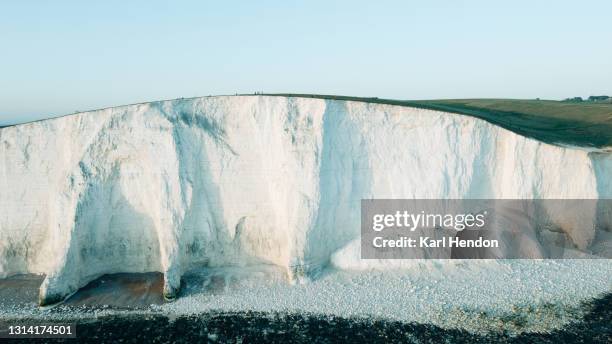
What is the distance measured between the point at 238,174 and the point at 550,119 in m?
16.5

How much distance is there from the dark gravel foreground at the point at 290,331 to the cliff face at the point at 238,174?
2.92 meters

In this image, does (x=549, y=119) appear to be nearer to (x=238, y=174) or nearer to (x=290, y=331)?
(x=238, y=174)

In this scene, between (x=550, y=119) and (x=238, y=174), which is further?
(x=550, y=119)

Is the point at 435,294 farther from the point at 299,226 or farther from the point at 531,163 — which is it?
the point at 531,163

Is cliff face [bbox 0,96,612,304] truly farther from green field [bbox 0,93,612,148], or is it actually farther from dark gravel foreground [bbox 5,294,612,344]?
dark gravel foreground [bbox 5,294,612,344]

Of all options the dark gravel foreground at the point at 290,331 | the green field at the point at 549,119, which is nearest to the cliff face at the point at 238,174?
the green field at the point at 549,119

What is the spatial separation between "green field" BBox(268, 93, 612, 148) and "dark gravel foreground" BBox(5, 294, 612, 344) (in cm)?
722

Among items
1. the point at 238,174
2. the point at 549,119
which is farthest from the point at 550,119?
the point at 238,174

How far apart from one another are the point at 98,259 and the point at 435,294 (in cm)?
1234

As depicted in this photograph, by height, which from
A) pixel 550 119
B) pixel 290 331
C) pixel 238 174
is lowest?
pixel 290 331

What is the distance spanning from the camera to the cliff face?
1468cm

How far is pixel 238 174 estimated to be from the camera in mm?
15367

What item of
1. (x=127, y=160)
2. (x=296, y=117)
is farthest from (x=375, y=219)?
(x=127, y=160)

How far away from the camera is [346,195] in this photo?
15.2 meters
